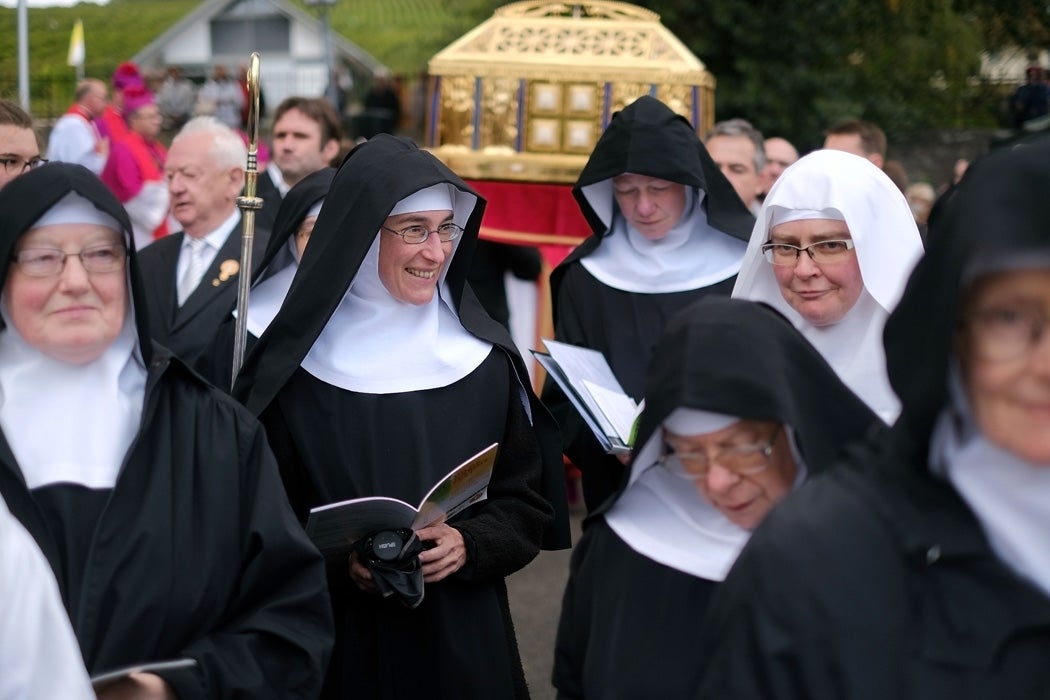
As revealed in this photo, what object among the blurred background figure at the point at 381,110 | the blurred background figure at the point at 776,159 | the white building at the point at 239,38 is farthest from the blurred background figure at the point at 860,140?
the white building at the point at 239,38

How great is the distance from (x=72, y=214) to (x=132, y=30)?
4289cm

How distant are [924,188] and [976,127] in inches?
310

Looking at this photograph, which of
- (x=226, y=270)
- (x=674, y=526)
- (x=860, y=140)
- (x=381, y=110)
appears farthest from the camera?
(x=381, y=110)

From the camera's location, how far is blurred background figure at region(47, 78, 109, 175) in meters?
9.59

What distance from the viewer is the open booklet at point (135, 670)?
2408mm

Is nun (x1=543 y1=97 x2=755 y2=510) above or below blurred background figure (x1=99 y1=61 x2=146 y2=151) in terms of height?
below

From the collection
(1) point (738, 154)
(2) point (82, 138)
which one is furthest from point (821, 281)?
(2) point (82, 138)

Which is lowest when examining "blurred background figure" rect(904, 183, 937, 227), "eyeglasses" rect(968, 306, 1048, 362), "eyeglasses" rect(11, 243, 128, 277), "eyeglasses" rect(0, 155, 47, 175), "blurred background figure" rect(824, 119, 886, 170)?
"blurred background figure" rect(904, 183, 937, 227)

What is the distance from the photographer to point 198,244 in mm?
5574

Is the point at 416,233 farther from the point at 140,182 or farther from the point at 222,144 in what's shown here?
the point at 140,182

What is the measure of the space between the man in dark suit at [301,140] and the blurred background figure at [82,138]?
10.4ft

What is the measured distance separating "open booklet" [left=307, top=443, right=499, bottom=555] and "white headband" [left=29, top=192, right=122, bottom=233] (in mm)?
817

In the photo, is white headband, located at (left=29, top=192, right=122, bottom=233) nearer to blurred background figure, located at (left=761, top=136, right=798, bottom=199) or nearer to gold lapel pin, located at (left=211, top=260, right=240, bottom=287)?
gold lapel pin, located at (left=211, top=260, right=240, bottom=287)

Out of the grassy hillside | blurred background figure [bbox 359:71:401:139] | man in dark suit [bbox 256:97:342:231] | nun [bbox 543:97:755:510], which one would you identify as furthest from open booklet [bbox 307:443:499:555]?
blurred background figure [bbox 359:71:401:139]
